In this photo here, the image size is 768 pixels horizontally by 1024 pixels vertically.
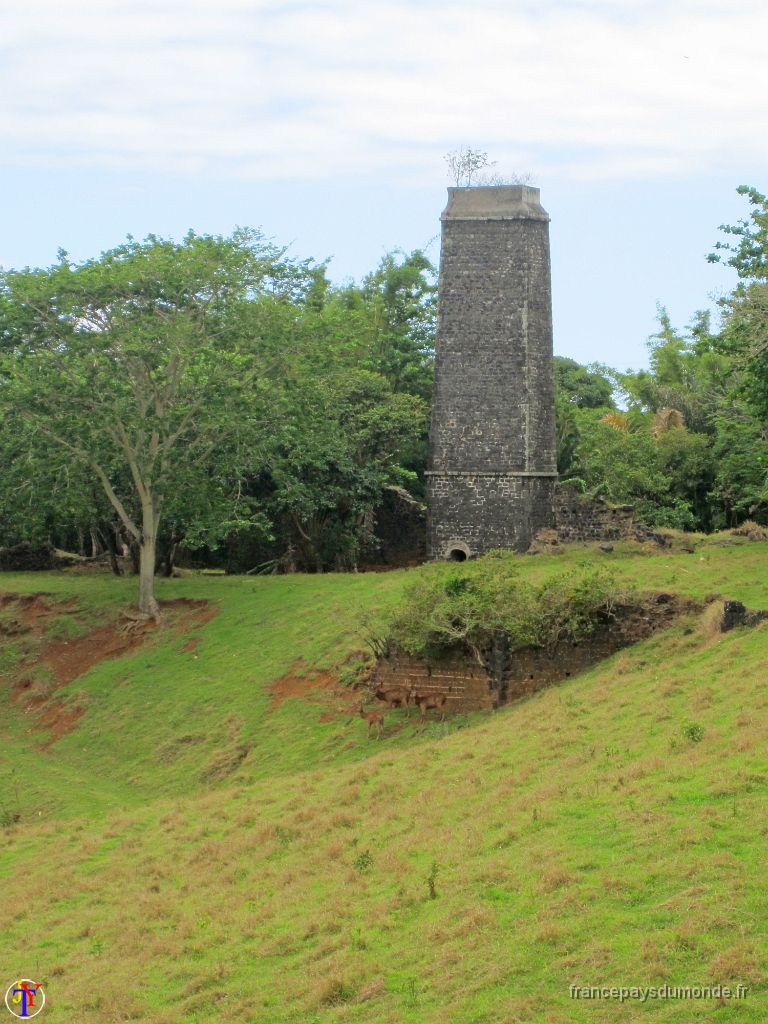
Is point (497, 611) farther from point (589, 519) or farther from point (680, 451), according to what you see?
point (680, 451)

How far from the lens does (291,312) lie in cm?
2664

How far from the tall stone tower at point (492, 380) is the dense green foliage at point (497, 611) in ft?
27.1

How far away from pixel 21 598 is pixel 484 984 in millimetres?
21337

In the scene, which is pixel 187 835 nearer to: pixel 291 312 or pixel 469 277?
pixel 291 312

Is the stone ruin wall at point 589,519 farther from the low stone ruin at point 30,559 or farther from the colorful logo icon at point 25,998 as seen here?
the colorful logo icon at point 25,998

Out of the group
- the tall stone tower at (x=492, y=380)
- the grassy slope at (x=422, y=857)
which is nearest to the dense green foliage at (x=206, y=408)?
the tall stone tower at (x=492, y=380)

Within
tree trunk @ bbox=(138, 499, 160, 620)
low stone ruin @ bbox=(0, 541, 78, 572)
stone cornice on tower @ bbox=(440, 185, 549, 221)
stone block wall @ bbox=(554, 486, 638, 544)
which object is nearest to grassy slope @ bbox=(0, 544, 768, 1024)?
tree trunk @ bbox=(138, 499, 160, 620)

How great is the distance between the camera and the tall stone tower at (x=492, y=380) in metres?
28.7

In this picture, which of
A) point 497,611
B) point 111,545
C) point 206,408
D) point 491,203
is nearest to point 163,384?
point 206,408

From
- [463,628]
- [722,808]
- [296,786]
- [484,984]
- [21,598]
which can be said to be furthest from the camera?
[21,598]

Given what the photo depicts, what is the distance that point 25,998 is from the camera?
1116 centimetres

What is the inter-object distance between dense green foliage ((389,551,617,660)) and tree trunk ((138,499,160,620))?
7.62 metres

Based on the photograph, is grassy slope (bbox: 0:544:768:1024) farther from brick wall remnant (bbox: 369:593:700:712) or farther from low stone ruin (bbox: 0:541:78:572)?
→ low stone ruin (bbox: 0:541:78:572)

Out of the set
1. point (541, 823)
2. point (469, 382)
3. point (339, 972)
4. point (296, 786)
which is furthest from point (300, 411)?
point (339, 972)
